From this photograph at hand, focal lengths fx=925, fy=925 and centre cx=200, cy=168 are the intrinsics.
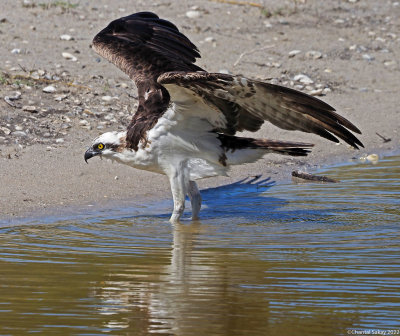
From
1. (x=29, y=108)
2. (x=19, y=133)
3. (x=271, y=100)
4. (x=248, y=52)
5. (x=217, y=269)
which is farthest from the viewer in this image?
(x=248, y=52)

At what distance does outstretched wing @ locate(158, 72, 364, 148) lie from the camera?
633 cm

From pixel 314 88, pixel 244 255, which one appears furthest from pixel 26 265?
pixel 314 88

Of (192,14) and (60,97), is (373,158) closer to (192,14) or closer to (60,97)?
(60,97)

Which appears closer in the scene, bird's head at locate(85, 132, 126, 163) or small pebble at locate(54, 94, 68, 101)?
bird's head at locate(85, 132, 126, 163)

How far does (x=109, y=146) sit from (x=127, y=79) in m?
3.50

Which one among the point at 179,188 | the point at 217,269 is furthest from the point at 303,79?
the point at 217,269

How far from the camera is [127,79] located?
11.4m

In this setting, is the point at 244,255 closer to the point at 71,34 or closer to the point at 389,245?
the point at 389,245

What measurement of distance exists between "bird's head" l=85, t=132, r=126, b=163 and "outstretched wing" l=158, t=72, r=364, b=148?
980 mm

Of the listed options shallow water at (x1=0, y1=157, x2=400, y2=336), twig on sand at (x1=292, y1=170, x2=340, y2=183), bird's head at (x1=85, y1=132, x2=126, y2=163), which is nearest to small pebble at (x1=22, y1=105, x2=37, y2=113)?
bird's head at (x1=85, y1=132, x2=126, y2=163)

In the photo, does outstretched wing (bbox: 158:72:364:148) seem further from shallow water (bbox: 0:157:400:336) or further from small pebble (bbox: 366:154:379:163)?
small pebble (bbox: 366:154:379:163)

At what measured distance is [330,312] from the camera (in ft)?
16.3

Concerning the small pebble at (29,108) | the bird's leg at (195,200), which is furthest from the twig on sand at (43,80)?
the bird's leg at (195,200)

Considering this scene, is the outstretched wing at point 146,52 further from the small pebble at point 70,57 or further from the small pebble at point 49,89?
the small pebble at point 70,57
